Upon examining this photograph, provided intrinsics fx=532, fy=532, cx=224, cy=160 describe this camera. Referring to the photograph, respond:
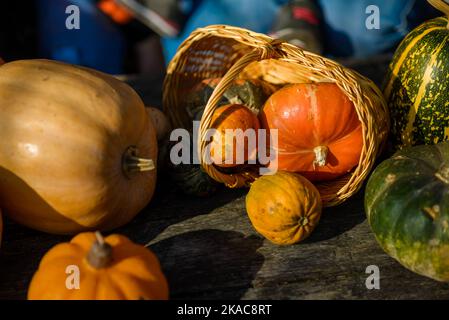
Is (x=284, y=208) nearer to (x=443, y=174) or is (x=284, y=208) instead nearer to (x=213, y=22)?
(x=443, y=174)

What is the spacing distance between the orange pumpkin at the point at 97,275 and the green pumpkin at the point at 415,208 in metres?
0.64

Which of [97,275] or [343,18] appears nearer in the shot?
[97,275]

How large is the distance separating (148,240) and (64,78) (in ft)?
1.85

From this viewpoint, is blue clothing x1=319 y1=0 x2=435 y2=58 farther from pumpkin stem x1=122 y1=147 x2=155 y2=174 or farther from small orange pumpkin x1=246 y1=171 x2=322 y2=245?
pumpkin stem x1=122 y1=147 x2=155 y2=174

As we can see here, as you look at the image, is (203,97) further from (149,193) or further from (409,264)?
(409,264)

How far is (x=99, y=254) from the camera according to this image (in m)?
1.26

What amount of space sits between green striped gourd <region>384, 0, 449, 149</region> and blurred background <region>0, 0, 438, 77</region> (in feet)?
3.21

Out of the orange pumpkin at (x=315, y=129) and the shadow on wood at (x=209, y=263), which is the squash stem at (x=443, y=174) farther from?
the shadow on wood at (x=209, y=263)

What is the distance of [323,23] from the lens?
3.00m

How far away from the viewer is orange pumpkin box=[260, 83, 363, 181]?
69.1 inches

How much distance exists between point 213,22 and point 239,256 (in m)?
1.71

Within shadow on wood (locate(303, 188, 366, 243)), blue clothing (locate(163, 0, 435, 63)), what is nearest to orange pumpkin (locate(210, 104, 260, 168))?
shadow on wood (locate(303, 188, 366, 243))

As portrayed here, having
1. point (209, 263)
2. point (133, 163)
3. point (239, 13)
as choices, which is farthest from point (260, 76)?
point (239, 13)

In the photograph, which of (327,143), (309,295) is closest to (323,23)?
(327,143)
